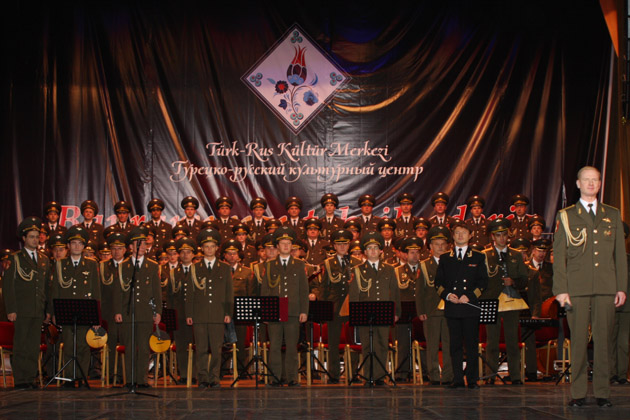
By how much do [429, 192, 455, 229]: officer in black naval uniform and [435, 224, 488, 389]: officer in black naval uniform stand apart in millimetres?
3672

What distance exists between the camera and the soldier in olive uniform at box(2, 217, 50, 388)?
838 centimetres

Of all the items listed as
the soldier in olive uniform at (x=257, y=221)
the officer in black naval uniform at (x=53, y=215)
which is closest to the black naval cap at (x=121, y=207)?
the officer in black naval uniform at (x=53, y=215)

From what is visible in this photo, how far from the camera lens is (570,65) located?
40.5 ft

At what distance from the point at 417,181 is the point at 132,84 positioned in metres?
5.07

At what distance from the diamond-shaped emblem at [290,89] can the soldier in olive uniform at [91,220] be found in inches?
131

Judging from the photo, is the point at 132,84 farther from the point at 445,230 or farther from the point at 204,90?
the point at 445,230

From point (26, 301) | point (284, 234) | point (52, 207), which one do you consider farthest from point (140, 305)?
point (52, 207)

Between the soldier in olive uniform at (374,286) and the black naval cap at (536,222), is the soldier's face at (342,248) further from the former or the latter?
the black naval cap at (536,222)

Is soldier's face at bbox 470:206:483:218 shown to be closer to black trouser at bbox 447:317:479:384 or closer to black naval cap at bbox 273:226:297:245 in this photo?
black naval cap at bbox 273:226:297:245

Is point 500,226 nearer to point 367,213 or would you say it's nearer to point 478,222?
point 478,222

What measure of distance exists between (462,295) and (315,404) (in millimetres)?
2274

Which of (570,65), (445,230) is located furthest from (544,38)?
(445,230)

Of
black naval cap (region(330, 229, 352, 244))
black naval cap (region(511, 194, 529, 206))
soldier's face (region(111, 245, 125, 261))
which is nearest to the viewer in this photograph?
soldier's face (region(111, 245, 125, 261))

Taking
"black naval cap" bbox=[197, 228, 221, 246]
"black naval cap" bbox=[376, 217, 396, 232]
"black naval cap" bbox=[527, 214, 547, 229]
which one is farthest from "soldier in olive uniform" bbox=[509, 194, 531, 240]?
"black naval cap" bbox=[197, 228, 221, 246]
